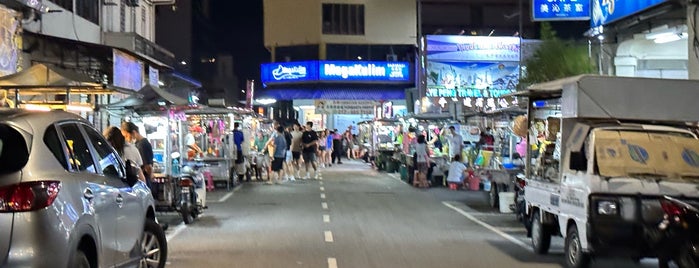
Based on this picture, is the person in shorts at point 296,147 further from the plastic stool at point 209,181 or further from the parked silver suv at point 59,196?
the parked silver suv at point 59,196

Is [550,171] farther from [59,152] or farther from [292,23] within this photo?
[292,23]

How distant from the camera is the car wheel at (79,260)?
581 cm

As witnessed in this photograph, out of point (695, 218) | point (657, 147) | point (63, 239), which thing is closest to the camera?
point (63, 239)

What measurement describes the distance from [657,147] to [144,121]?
11.7m

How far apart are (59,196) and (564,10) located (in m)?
16.7

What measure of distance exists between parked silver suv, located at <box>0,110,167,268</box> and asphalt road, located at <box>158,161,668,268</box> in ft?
10.6

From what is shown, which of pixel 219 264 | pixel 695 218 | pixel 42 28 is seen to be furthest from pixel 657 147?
pixel 42 28

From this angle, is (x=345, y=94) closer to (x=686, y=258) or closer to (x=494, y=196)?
(x=494, y=196)

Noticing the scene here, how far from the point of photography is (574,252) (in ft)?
32.0

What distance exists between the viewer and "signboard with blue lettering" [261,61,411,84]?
2119 inches

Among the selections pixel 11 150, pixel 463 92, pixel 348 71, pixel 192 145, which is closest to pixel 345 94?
pixel 348 71

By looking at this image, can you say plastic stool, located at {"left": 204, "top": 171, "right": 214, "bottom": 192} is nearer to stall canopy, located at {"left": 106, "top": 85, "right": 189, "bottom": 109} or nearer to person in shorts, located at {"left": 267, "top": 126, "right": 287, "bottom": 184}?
person in shorts, located at {"left": 267, "top": 126, "right": 287, "bottom": 184}

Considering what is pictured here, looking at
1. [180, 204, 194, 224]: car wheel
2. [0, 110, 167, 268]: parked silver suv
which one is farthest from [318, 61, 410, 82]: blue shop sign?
[0, 110, 167, 268]: parked silver suv

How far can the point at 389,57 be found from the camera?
184 feet
